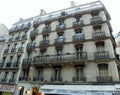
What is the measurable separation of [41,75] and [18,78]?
4128 mm

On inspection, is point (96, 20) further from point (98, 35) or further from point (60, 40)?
point (60, 40)

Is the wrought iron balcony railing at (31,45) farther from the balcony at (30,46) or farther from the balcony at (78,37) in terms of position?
the balcony at (78,37)

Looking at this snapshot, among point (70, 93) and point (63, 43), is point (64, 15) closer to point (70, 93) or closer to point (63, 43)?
point (63, 43)

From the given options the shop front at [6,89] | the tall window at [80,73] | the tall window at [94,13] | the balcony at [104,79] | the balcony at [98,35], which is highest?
the tall window at [94,13]

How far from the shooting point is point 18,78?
18719 mm

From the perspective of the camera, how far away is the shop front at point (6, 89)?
18375 mm

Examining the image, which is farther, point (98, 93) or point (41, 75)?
point (41, 75)

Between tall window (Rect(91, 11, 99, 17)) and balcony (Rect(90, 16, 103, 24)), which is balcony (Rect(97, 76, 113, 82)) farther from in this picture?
tall window (Rect(91, 11, 99, 17))

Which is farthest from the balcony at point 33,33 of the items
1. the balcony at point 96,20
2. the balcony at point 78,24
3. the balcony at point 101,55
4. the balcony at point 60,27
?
the balcony at point 101,55

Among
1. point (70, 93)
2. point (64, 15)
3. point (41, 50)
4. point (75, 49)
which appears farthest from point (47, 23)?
point (70, 93)

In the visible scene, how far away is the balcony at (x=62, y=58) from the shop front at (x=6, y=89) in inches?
210

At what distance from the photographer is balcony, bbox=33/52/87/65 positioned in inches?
587

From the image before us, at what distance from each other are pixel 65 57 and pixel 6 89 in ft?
34.5

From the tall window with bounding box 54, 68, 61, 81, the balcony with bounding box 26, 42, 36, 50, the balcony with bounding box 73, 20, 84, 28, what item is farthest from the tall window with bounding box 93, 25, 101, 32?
the balcony with bounding box 26, 42, 36, 50
